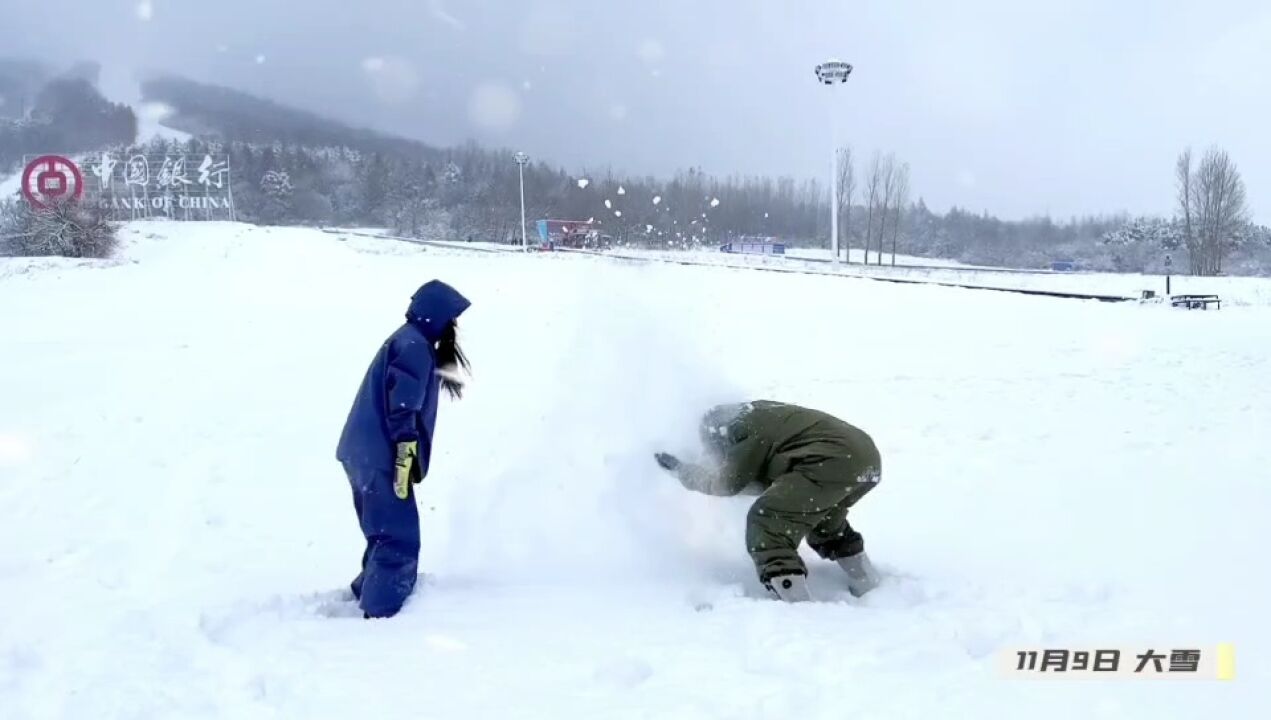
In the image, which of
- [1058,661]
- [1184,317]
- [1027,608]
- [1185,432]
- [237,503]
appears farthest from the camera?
[1184,317]

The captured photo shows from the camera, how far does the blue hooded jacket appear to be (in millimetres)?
4488

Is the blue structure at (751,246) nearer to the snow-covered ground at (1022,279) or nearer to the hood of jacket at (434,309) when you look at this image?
the snow-covered ground at (1022,279)

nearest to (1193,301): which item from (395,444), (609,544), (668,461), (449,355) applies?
(609,544)

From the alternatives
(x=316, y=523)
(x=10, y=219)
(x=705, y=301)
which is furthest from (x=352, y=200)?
(x=316, y=523)

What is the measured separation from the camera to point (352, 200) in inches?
4141

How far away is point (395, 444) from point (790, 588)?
7.82ft

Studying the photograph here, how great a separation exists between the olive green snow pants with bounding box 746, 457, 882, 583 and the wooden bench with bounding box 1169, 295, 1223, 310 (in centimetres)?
2764

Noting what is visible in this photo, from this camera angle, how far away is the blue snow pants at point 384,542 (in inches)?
178

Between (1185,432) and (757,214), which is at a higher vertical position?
(757,214)

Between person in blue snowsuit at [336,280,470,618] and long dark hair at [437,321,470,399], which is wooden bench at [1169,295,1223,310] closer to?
long dark hair at [437,321,470,399]

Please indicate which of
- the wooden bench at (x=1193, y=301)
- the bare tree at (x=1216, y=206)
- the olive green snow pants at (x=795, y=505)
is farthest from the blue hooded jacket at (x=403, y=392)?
the bare tree at (x=1216, y=206)

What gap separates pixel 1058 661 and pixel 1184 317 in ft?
80.4

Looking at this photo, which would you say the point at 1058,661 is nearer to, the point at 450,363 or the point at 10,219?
the point at 450,363

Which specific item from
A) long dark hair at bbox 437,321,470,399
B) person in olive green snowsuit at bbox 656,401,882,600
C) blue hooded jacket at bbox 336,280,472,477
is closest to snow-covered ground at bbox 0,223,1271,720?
person in olive green snowsuit at bbox 656,401,882,600
